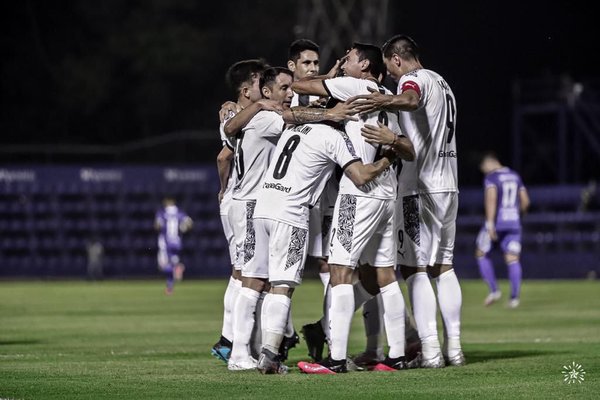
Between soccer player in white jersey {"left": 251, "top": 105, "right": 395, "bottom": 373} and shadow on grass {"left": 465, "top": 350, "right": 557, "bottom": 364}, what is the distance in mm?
2033

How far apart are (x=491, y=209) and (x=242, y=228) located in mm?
10584

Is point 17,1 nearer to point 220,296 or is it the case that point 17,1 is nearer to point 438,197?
point 220,296

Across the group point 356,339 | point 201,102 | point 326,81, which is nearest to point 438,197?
point 326,81

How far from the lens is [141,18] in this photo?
173ft

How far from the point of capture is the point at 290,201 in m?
10.1

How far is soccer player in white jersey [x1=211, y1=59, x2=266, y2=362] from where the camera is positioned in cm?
1126

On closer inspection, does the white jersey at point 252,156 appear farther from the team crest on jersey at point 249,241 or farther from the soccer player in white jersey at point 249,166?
the team crest on jersey at point 249,241

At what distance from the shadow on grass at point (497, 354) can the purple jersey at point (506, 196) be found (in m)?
9.37

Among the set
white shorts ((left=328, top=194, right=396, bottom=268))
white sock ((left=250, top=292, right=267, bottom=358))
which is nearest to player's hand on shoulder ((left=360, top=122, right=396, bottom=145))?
white shorts ((left=328, top=194, right=396, bottom=268))

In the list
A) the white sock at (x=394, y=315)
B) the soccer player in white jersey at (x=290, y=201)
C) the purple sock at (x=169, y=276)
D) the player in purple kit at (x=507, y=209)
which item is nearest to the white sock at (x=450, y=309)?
the white sock at (x=394, y=315)

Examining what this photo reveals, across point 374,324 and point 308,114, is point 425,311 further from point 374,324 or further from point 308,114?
point 308,114

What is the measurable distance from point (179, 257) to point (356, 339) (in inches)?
997

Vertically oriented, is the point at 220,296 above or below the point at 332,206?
below

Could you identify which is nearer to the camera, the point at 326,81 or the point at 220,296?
the point at 326,81
